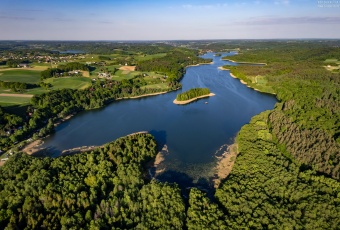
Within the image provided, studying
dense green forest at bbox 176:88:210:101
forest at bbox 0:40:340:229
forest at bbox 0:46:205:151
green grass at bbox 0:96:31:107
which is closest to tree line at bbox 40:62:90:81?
forest at bbox 0:46:205:151

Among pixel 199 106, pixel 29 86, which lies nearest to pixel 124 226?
pixel 199 106

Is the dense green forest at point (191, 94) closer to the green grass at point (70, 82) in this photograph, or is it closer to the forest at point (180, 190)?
the forest at point (180, 190)

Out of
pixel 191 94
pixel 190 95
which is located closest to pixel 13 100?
pixel 190 95

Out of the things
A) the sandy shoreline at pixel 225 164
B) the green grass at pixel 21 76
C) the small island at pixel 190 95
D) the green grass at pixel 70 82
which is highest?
the green grass at pixel 21 76

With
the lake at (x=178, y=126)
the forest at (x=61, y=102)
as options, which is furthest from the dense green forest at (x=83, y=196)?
the forest at (x=61, y=102)

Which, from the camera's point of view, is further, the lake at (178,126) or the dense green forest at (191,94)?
the dense green forest at (191,94)

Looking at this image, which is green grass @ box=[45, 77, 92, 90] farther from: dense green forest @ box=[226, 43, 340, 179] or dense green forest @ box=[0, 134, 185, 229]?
dense green forest @ box=[226, 43, 340, 179]
